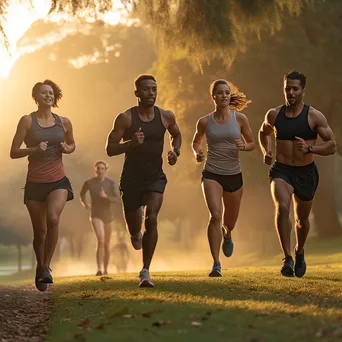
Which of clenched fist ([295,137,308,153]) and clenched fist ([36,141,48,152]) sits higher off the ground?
clenched fist ([36,141,48,152])

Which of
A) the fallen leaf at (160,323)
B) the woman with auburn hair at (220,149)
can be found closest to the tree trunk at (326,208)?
the woman with auburn hair at (220,149)

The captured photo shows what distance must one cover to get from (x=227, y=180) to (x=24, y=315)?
308 cm

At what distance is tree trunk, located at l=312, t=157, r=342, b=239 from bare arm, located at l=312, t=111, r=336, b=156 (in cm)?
2119

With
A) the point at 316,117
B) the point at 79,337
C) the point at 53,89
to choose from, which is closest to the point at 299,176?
the point at 316,117

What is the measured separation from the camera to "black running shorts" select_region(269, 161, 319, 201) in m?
9.77

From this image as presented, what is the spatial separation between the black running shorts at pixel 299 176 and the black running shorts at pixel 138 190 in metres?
1.42

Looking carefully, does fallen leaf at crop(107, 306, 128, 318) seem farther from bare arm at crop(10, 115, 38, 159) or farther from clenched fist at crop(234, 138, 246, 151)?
clenched fist at crop(234, 138, 246, 151)

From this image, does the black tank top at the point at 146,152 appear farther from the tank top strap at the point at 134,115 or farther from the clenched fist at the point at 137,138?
the clenched fist at the point at 137,138

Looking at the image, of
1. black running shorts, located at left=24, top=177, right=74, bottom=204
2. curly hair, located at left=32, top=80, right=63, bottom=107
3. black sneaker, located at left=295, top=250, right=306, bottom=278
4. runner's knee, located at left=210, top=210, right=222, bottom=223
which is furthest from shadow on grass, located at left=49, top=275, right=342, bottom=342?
curly hair, located at left=32, top=80, right=63, bottom=107

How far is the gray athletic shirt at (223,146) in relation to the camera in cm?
1020

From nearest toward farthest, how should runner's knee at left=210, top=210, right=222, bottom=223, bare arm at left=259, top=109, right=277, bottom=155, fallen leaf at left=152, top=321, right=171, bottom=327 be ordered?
fallen leaf at left=152, top=321, right=171, bottom=327 < bare arm at left=259, top=109, right=277, bottom=155 < runner's knee at left=210, top=210, right=222, bottom=223

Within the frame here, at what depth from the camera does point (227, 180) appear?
34.0 feet

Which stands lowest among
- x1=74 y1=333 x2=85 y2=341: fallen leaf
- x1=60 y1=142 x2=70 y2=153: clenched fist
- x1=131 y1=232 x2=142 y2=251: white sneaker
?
x1=74 y1=333 x2=85 y2=341: fallen leaf

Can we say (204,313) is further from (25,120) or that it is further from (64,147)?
(25,120)
